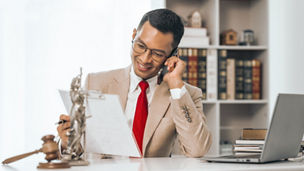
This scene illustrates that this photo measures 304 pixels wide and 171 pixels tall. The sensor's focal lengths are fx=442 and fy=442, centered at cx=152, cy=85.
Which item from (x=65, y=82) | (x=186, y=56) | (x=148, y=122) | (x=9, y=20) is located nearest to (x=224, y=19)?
(x=186, y=56)

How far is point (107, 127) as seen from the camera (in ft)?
4.68

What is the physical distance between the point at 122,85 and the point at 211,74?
50.9 inches

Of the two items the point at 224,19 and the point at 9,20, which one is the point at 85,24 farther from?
the point at 224,19

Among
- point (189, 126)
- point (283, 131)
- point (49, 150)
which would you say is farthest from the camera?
point (189, 126)

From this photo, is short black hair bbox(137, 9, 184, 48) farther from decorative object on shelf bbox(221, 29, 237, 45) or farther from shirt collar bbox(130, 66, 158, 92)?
decorative object on shelf bbox(221, 29, 237, 45)

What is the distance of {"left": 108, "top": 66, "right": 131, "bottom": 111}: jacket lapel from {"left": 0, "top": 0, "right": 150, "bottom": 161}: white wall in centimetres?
122

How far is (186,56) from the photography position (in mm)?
3121

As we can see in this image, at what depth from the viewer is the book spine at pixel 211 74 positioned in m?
3.17

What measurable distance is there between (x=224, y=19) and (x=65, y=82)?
135 cm

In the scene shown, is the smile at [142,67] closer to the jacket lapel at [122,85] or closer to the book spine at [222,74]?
the jacket lapel at [122,85]

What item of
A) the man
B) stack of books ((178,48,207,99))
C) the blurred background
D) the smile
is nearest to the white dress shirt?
the man

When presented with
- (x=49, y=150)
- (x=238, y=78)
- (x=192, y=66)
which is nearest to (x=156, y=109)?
(x=49, y=150)

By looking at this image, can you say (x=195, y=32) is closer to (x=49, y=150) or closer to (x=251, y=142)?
(x=251, y=142)

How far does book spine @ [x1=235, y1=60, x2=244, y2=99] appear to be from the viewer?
325cm
